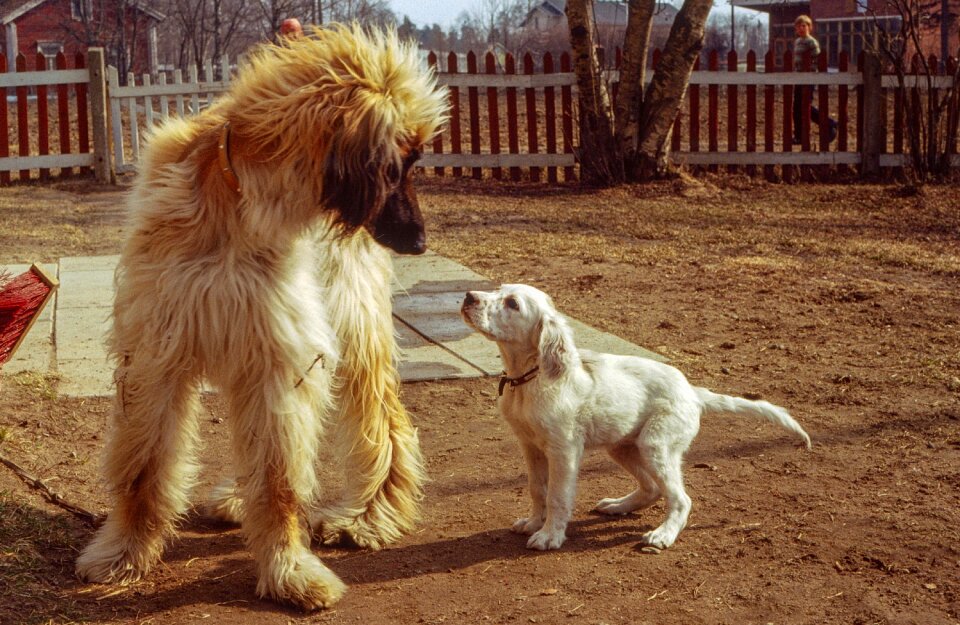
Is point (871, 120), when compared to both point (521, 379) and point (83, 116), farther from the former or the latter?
point (521, 379)

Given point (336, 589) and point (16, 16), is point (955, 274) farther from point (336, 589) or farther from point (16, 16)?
point (16, 16)

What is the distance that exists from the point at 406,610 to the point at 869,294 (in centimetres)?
549

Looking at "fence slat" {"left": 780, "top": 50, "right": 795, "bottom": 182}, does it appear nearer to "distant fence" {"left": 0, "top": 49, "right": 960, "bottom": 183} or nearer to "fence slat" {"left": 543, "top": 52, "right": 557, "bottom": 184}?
"distant fence" {"left": 0, "top": 49, "right": 960, "bottom": 183}

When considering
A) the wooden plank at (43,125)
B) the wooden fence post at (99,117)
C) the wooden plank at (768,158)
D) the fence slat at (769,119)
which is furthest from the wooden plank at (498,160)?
the wooden plank at (43,125)

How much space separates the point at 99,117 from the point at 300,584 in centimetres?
1255

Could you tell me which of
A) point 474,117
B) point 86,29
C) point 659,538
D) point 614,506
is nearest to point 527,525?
point 614,506

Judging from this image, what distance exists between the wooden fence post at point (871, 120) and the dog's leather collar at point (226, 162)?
42.5 ft

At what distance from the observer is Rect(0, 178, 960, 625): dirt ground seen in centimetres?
356

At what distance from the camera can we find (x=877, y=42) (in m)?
14.5

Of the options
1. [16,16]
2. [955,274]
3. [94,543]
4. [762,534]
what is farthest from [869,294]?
[16,16]

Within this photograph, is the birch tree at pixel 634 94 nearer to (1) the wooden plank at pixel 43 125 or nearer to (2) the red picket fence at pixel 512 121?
(2) the red picket fence at pixel 512 121

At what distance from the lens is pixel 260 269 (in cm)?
342

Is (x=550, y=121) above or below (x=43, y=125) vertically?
below

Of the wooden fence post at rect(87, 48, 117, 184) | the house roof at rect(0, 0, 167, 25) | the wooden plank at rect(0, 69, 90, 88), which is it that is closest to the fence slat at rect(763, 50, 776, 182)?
the wooden fence post at rect(87, 48, 117, 184)
